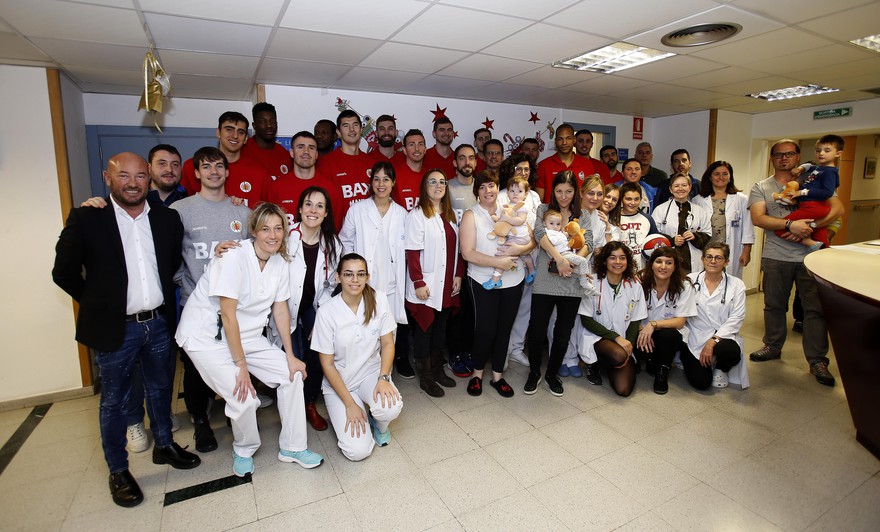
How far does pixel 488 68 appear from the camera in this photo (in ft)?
13.1

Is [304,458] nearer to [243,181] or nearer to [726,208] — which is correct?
[243,181]

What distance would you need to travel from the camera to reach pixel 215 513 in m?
2.22

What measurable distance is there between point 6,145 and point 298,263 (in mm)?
2553

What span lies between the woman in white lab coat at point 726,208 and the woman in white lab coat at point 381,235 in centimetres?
310

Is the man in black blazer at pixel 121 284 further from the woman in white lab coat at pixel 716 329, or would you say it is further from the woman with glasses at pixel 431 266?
the woman in white lab coat at pixel 716 329

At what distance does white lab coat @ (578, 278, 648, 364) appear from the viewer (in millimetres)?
3557

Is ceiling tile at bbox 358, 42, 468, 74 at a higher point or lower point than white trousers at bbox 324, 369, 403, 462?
higher

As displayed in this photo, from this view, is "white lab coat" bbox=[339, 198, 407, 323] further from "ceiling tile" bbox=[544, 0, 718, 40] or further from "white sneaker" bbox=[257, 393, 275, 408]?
"ceiling tile" bbox=[544, 0, 718, 40]

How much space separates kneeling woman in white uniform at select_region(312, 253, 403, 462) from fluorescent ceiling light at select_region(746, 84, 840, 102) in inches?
207

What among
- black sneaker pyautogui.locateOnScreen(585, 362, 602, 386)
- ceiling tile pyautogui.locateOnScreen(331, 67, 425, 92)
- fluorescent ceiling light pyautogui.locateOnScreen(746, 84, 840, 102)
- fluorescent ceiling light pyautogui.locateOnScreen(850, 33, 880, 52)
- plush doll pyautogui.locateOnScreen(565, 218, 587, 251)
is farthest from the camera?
fluorescent ceiling light pyautogui.locateOnScreen(746, 84, 840, 102)

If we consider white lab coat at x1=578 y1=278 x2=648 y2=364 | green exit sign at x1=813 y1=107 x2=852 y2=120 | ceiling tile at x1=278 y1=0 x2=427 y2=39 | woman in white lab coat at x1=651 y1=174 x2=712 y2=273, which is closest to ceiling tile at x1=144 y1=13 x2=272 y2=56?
ceiling tile at x1=278 y1=0 x2=427 y2=39

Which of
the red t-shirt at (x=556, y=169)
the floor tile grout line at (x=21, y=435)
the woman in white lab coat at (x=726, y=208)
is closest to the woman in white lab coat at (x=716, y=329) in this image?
the woman in white lab coat at (x=726, y=208)

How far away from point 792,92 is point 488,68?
3.98 metres

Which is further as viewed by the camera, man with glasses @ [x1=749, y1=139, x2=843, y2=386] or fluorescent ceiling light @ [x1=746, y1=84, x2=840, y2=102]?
fluorescent ceiling light @ [x1=746, y1=84, x2=840, y2=102]
